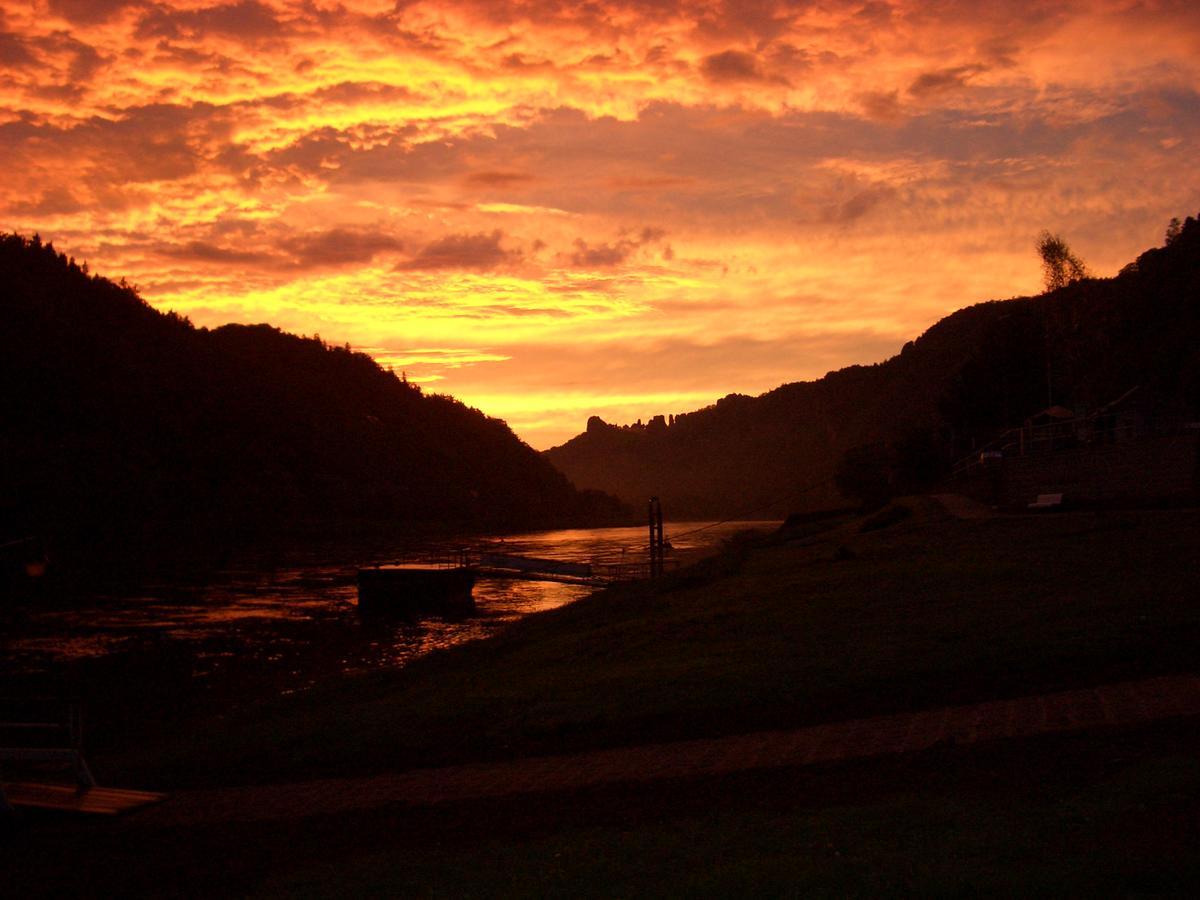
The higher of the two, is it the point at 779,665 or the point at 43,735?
the point at 779,665

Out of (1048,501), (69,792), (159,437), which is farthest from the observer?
(159,437)

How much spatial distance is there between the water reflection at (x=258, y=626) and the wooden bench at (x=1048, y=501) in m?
18.7

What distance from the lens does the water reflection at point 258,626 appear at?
114 feet

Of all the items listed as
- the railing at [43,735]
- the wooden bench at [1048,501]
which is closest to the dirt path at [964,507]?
the wooden bench at [1048,501]

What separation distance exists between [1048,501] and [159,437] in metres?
126

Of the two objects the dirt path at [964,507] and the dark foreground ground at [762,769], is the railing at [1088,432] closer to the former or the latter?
the dirt path at [964,507]

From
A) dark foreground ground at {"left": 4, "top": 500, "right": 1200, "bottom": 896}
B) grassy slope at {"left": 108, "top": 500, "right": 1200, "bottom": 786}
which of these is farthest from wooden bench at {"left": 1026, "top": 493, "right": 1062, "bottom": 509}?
dark foreground ground at {"left": 4, "top": 500, "right": 1200, "bottom": 896}

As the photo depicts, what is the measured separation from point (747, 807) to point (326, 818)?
4650 millimetres

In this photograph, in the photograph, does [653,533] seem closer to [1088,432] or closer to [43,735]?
[1088,432]

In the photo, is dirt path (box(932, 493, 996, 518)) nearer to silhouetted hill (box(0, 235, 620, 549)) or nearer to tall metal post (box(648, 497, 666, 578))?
tall metal post (box(648, 497, 666, 578))

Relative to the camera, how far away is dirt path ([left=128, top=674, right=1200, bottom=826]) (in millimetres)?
10891

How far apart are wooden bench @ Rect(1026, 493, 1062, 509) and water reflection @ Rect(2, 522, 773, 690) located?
61.2ft

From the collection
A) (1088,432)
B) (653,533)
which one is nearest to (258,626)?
(653,533)

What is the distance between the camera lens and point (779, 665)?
1492cm
